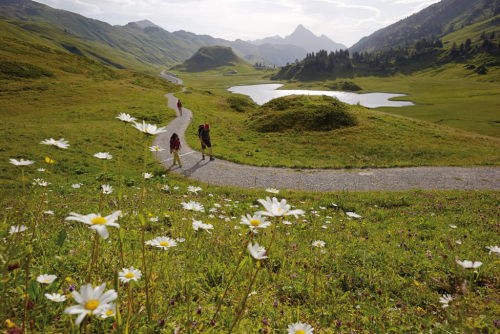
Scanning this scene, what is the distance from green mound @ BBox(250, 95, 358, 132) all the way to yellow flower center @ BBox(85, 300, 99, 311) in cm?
3168

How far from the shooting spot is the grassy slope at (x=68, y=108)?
61.3ft

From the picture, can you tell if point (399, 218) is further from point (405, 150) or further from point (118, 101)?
point (118, 101)

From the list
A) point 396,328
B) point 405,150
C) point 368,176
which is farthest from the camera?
point 405,150

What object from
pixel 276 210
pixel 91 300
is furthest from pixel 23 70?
pixel 276 210

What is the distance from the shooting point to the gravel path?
54.9 feet

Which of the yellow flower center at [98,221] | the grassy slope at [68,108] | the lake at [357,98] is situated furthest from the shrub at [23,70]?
the yellow flower center at [98,221]

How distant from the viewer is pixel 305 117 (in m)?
33.3

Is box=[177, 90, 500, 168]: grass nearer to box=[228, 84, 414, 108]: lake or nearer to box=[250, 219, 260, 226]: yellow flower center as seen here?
box=[250, 219, 260, 226]: yellow flower center

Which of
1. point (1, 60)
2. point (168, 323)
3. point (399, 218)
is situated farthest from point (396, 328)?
point (1, 60)

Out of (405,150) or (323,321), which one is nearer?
(323,321)

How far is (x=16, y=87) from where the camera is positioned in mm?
48406

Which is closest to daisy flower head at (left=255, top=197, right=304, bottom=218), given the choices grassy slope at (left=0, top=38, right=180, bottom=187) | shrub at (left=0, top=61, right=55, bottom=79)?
grassy slope at (left=0, top=38, right=180, bottom=187)

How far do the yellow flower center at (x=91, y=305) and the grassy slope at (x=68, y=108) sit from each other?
16.2m

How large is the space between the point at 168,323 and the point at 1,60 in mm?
78927
